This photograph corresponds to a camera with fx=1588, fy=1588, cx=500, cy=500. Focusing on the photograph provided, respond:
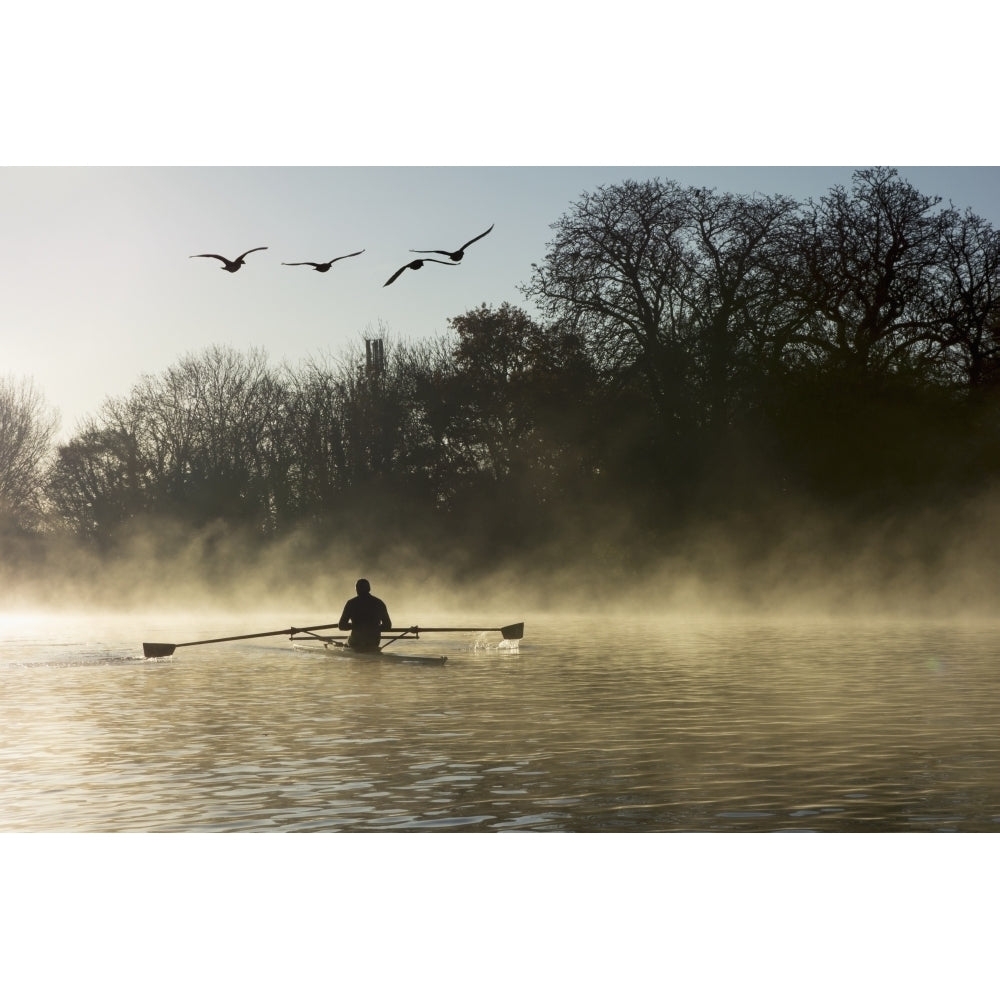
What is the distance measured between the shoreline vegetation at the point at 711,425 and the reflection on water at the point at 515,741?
26.1 ft

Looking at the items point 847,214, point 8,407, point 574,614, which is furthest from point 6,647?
point 8,407

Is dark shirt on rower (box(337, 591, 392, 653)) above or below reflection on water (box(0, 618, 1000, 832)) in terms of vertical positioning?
above

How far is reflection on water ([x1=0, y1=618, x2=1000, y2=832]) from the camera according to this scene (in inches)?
390

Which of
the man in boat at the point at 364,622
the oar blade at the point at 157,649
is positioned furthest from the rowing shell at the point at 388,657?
the oar blade at the point at 157,649

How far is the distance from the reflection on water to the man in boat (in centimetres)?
39

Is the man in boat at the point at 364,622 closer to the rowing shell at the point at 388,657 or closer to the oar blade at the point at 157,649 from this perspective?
the rowing shell at the point at 388,657

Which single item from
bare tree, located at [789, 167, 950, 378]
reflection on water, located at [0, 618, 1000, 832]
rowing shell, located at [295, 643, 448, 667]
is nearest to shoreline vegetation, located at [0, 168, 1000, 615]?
bare tree, located at [789, 167, 950, 378]

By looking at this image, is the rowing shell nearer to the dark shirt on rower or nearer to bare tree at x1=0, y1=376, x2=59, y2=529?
the dark shirt on rower

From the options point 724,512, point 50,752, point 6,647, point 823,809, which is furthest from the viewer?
point 724,512

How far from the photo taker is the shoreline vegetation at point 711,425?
1222 inches

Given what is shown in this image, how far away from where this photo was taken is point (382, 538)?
139 ft
